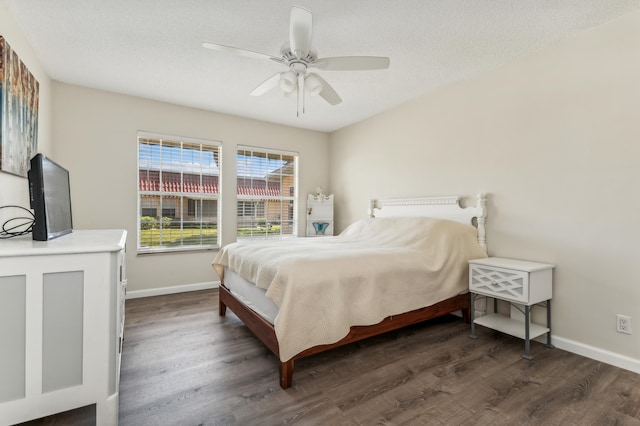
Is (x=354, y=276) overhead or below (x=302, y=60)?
below

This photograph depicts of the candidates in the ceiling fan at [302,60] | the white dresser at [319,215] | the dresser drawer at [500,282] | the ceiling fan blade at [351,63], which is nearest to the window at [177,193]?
the white dresser at [319,215]

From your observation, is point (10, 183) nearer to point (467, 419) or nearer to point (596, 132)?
point (467, 419)

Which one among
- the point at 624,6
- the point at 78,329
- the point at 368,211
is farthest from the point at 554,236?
the point at 78,329

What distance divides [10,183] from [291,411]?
243cm

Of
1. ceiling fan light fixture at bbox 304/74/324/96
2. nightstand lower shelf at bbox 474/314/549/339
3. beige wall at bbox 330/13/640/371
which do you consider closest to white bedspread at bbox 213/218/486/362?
nightstand lower shelf at bbox 474/314/549/339

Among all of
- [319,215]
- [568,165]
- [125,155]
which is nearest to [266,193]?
[319,215]

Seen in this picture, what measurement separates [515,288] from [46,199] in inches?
127

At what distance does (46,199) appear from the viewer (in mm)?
1567

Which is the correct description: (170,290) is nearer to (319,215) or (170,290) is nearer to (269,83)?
(319,215)

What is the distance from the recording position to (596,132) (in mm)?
2281

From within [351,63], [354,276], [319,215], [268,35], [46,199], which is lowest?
[354,276]

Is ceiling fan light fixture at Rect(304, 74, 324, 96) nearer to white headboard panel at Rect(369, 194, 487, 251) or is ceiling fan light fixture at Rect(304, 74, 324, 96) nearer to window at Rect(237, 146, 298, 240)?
white headboard panel at Rect(369, 194, 487, 251)

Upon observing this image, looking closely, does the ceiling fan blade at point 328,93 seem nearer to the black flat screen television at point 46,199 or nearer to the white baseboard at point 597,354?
the black flat screen television at point 46,199

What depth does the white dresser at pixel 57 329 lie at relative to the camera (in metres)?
1.25
